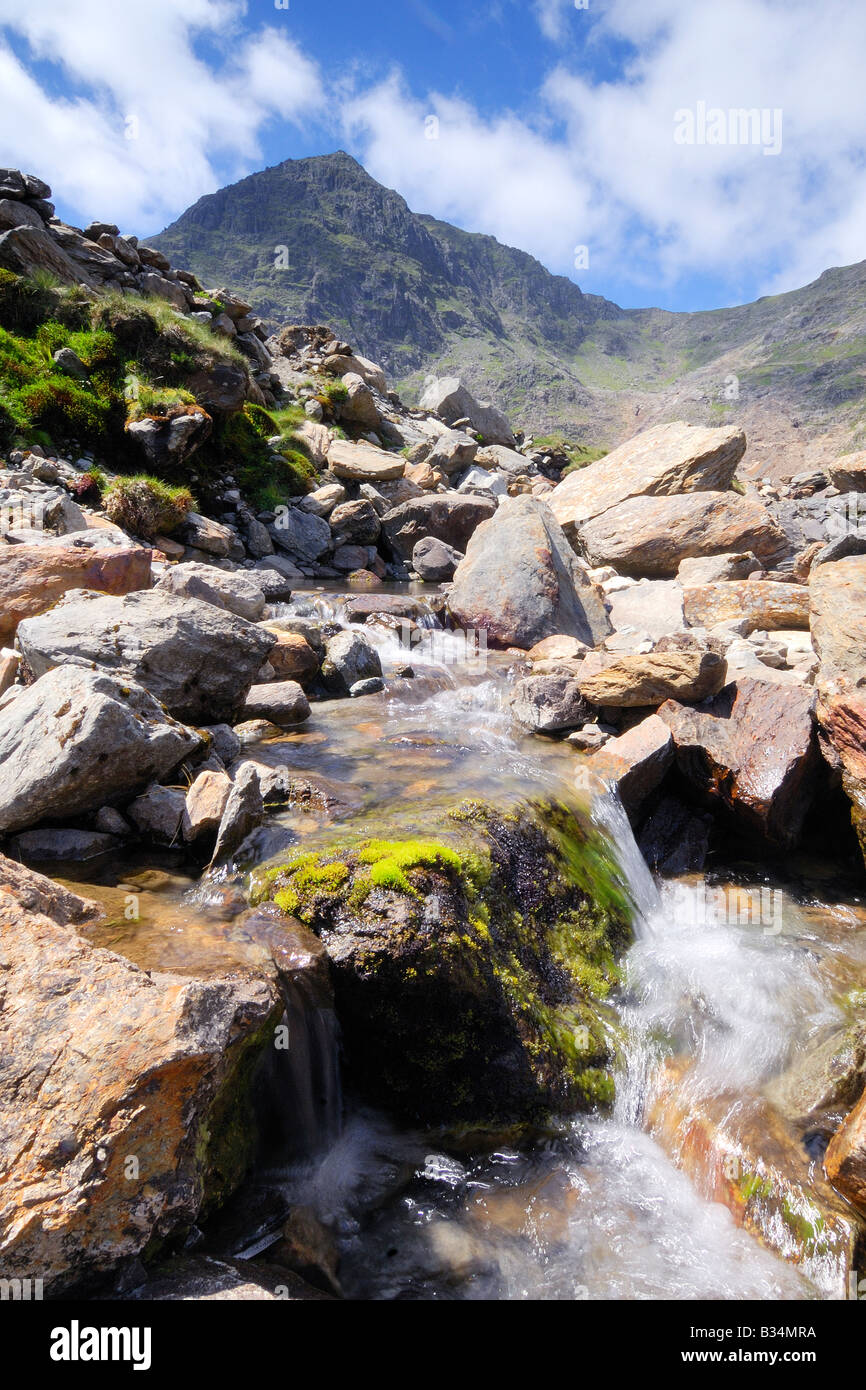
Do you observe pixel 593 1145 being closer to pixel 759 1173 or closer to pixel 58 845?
pixel 759 1173

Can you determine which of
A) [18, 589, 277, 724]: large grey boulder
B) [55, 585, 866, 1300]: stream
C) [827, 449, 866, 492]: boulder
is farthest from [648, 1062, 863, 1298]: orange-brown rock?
[827, 449, 866, 492]: boulder

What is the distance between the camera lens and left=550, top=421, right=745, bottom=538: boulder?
17.4m

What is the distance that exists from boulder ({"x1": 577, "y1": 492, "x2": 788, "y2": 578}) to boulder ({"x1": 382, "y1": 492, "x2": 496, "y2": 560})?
554 centimetres

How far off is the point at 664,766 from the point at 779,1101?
3825mm

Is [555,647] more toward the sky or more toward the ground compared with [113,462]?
more toward the ground

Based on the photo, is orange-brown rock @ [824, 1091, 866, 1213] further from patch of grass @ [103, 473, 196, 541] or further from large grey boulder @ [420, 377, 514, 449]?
large grey boulder @ [420, 377, 514, 449]

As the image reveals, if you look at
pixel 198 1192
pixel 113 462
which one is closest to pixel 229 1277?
pixel 198 1192

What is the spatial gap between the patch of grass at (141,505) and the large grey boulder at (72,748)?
964 cm

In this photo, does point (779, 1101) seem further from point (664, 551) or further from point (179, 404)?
point (179, 404)

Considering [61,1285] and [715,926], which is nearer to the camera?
[61,1285]

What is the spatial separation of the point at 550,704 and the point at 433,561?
11719 mm

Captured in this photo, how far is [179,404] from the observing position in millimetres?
Result: 16906

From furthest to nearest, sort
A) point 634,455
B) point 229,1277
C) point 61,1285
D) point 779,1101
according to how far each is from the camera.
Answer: point 634,455 < point 779,1101 < point 229,1277 < point 61,1285

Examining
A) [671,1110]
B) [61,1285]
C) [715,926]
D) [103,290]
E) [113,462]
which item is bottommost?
[671,1110]
